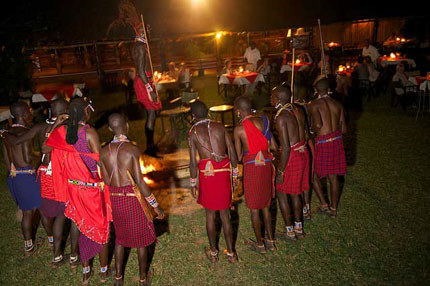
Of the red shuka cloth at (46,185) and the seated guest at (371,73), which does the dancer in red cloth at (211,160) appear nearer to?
the red shuka cloth at (46,185)

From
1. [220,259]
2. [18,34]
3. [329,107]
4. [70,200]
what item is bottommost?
[220,259]

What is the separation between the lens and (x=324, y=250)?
4.39m

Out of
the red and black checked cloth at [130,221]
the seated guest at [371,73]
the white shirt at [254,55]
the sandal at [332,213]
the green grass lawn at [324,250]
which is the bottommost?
the green grass lawn at [324,250]

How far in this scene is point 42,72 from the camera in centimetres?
2662

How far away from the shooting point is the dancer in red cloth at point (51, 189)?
4039mm

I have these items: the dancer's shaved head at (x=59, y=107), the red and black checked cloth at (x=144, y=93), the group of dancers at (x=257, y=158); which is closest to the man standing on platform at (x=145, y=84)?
the red and black checked cloth at (x=144, y=93)

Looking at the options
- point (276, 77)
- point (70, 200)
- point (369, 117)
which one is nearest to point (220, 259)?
point (70, 200)

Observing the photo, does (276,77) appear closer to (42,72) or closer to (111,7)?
(111,7)

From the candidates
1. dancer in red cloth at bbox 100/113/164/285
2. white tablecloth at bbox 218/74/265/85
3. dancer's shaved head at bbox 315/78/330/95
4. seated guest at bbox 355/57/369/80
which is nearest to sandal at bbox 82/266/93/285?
dancer in red cloth at bbox 100/113/164/285

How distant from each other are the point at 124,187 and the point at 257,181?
1.52m

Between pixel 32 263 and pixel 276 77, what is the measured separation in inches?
568

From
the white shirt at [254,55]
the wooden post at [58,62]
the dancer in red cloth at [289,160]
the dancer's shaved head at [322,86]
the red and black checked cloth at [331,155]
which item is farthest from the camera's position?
the wooden post at [58,62]

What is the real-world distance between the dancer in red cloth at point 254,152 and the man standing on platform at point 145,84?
337cm

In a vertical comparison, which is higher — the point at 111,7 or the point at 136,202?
the point at 111,7
